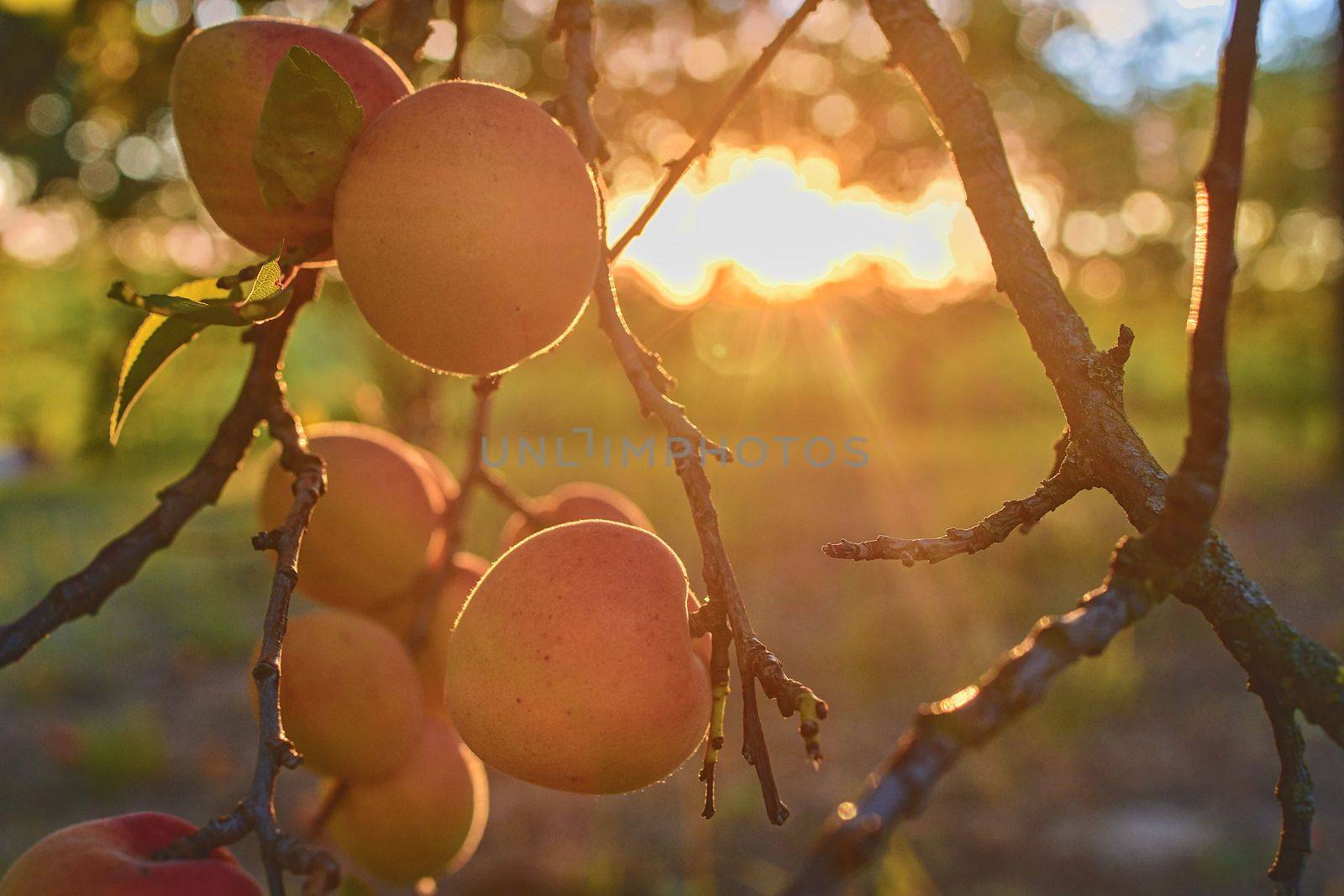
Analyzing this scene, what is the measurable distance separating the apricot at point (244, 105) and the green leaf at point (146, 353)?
0.11 metres

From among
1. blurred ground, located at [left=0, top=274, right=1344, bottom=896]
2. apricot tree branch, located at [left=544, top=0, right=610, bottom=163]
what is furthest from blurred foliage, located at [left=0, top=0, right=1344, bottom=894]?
apricot tree branch, located at [left=544, top=0, right=610, bottom=163]

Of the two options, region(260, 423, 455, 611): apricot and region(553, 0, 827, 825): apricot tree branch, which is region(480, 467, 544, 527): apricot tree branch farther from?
region(553, 0, 827, 825): apricot tree branch

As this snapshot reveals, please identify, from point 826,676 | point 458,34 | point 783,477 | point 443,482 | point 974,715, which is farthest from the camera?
point 783,477

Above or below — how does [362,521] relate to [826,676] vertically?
above

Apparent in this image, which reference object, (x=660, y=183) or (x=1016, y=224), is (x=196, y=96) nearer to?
(x=660, y=183)

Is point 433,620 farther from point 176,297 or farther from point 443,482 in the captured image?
point 176,297

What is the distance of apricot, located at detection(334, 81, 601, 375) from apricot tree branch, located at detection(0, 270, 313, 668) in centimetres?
18

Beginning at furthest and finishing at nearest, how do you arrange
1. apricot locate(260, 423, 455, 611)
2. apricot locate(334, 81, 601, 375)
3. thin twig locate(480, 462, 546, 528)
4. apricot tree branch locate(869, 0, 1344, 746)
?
thin twig locate(480, 462, 546, 528) < apricot locate(260, 423, 455, 611) < apricot locate(334, 81, 601, 375) < apricot tree branch locate(869, 0, 1344, 746)

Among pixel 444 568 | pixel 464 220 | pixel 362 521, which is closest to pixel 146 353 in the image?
pixel 464 220

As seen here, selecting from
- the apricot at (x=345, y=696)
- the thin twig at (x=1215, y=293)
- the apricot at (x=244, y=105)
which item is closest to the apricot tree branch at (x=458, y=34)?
the apricot at (x=244, y=105)

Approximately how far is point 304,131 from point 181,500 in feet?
1.34

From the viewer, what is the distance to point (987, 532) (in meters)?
0.66

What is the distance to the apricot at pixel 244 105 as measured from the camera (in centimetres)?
91

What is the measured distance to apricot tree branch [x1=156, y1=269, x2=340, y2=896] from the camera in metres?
0.63
